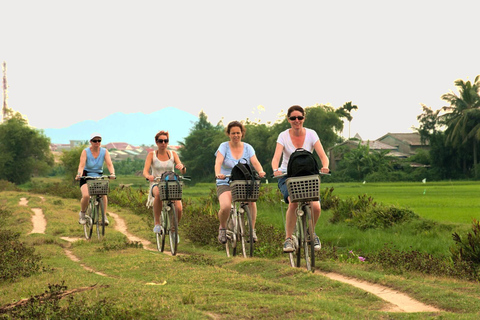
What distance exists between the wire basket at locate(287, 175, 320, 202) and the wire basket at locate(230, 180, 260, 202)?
5.55ft

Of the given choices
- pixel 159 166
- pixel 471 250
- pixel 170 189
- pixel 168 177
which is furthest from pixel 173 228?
pixel 471 250

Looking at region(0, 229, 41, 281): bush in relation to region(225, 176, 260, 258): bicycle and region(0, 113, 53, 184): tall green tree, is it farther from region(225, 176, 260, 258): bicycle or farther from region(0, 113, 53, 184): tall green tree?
region(0, 113, 53, 184): tall green tree

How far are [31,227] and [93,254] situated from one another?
23.4 ft

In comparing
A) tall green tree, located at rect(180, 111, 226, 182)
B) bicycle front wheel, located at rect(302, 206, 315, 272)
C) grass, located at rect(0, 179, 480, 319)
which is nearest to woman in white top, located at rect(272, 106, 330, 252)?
bicycle front wheel, located at rect(302, 206, 315, 272)

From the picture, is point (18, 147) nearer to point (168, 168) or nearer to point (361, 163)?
point (361, 163)

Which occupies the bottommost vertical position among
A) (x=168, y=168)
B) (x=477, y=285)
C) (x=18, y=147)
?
(x=477, y=285)

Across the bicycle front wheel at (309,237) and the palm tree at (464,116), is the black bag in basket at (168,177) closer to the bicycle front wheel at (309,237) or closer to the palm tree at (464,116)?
the bicycle front wheel at (309,237)

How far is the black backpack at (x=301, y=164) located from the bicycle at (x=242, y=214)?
1739mm

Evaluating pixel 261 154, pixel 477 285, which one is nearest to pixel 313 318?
pixel 477 285

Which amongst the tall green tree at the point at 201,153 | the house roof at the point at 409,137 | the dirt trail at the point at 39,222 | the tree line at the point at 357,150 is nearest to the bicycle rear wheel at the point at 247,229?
the dirt trail at the point at 39,222

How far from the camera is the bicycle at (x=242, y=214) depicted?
383 inches

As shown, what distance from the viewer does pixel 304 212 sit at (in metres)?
8.48

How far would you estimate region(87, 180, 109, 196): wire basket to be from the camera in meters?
13.0

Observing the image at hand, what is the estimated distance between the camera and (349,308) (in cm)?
601
